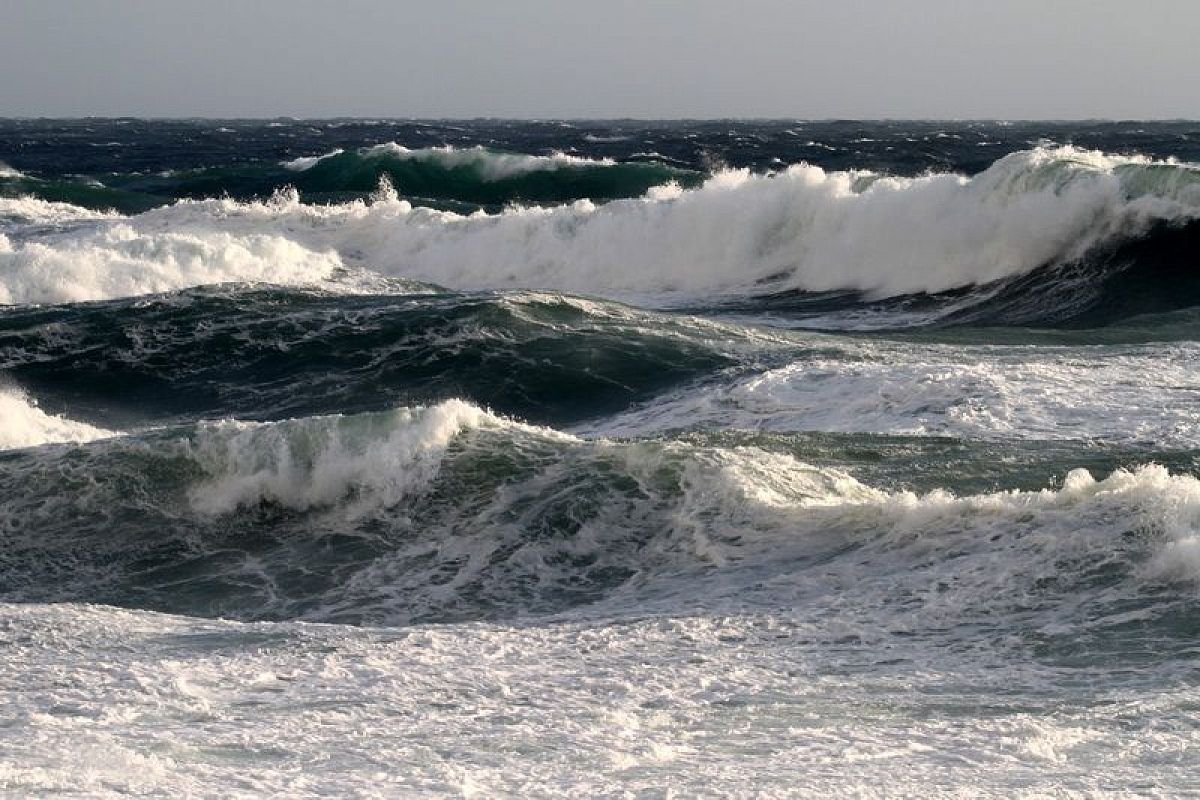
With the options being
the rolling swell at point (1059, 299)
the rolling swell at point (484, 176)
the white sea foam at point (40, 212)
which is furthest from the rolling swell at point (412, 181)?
the rolling swell at point (1059, 299)

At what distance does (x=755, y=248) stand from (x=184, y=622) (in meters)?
20.9

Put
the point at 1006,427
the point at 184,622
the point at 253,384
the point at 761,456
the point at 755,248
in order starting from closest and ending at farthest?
the point at 184,622 → the point at 761,456 → the point at 1006,427 → the point at 253,384 → the point at 755,248

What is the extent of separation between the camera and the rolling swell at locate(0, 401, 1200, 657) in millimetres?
8305

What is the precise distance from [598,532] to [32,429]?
6212 millimetres

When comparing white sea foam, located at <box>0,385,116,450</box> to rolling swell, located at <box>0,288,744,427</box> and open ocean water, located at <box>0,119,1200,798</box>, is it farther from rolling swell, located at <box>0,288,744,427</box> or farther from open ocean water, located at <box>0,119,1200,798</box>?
rolling swell, located at <box>0,288,744,427</box>

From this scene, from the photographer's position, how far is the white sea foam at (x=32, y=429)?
13469 millimetres

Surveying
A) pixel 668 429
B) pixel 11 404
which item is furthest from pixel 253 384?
pixel 668 429

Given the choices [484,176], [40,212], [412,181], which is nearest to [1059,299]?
[40,212]

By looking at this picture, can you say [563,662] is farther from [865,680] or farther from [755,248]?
[755,248]

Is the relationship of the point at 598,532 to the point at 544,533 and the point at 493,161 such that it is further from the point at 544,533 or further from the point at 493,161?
the point at 493,161

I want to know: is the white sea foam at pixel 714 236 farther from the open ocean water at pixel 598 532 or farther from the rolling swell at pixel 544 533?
the rolling swell at pixel 544 533

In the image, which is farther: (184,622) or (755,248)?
(755,248)

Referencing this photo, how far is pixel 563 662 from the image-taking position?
7379mm

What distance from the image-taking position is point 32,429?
13.9 meters
